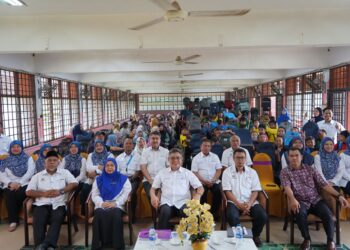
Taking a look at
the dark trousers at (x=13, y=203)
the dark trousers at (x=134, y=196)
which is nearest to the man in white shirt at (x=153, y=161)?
the dark trousers at (x=134, y=196)

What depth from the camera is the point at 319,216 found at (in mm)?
3740

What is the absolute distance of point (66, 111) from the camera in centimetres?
1162

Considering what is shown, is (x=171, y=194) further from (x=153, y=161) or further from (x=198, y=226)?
(x=198, y=226)

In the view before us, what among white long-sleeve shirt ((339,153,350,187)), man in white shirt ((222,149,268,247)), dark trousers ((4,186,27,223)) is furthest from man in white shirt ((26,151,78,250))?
white long-sleeve shirt ((339,153,350,187))

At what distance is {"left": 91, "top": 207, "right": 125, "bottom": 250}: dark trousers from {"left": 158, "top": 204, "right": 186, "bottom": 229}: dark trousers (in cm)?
48

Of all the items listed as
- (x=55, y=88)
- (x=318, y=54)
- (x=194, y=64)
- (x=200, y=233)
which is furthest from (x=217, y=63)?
(x=200, y=233)

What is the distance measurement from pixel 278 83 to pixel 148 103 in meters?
15.7

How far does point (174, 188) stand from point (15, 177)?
251 centimetres

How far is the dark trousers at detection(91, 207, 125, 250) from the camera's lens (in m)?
3.71

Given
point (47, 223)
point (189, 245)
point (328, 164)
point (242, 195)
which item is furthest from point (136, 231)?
point (328, 164)

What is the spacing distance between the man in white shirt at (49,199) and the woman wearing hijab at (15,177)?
0.74 metres

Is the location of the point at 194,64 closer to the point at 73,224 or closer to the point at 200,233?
the point at 73,224

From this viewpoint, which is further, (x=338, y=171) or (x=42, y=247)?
(x=338, y=171)

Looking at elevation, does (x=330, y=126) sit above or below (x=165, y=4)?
below
